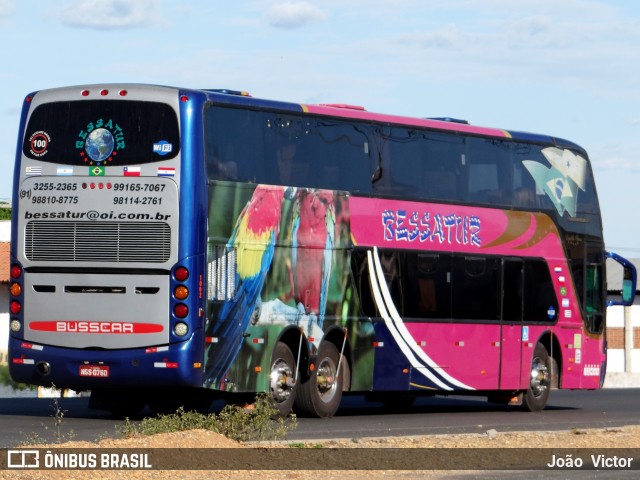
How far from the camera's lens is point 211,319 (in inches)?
850

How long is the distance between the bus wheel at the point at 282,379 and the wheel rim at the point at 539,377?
245 inches

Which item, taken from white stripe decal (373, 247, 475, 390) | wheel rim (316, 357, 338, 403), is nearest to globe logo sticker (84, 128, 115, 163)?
wheel rim (316, 357, 338, 403)

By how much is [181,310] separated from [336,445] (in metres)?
4.84

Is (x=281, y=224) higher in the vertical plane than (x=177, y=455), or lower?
higher

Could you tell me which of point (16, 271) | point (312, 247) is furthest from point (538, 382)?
point (16, 271)

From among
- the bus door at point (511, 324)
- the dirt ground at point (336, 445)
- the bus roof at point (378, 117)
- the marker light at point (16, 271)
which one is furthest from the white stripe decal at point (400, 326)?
the marker light at point (16, 271)

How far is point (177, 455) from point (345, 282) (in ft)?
32.0

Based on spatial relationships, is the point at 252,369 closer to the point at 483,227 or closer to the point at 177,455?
the point at 483,227

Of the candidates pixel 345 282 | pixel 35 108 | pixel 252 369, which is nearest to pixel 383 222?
pixel 345 282

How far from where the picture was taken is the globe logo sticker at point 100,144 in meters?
21.4

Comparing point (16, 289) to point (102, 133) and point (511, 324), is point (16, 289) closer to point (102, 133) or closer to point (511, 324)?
point (102, 133)

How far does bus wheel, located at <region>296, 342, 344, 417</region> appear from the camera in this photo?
76.6ft

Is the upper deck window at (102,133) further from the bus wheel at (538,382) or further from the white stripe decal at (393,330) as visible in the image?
the bus wheel at (538,382)

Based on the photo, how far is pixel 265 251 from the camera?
22.4 metres
